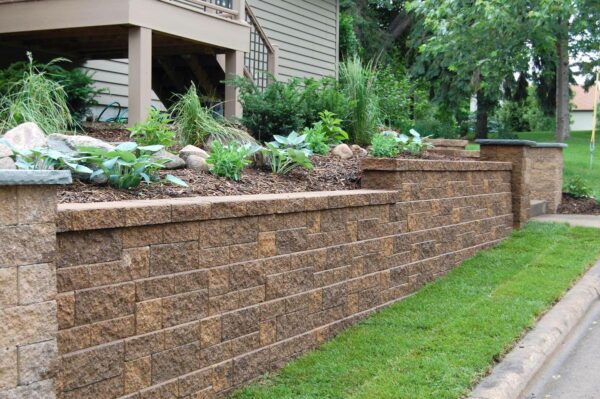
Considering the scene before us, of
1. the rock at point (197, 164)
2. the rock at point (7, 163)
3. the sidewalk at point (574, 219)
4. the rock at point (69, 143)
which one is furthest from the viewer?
the sidewalk at point (574, 219)

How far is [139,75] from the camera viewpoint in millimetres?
8680

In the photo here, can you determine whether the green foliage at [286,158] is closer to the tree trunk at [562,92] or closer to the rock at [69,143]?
the rock at [69,143]

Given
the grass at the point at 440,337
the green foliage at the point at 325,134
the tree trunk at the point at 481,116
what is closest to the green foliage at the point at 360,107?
the green foliage at the point at 325,134

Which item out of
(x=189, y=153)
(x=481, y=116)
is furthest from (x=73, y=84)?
(x=481, y=116)

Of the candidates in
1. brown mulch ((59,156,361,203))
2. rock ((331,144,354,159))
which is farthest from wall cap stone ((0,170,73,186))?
rock ((331,144,354,159))

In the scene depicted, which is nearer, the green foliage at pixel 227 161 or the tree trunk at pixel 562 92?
the green foliage at pixel 227 161

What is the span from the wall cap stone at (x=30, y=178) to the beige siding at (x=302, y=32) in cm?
1229

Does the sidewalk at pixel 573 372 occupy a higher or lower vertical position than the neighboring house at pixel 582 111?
lower

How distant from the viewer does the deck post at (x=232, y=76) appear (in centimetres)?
A: 1034

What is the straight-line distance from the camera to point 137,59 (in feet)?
28.6

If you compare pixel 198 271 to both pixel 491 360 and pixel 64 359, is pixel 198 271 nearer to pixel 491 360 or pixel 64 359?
pixel 64 359

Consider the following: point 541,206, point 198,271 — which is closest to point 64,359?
point 198,271

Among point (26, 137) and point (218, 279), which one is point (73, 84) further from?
point (218, 279)

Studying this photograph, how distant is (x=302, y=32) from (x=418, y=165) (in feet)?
35.0
